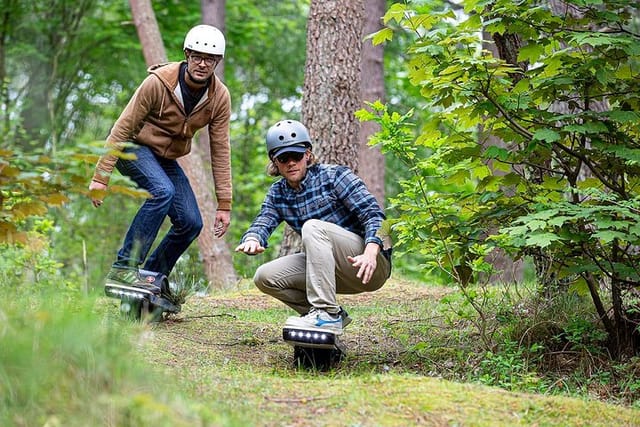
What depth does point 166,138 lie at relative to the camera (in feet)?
18.9

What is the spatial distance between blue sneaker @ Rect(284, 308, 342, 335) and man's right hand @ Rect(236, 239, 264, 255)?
44 cm

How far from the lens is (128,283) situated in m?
5.62

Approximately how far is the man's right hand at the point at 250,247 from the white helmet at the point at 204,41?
1417 millimetres

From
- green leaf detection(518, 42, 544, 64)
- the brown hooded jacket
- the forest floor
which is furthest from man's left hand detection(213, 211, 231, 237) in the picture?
green leaf detection(518, 42, 544, 64)

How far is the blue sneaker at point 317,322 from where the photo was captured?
4.62m

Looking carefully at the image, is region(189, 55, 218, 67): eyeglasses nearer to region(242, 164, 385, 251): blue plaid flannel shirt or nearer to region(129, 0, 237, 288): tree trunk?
region(242, 164, 385, 251): blue plaid flannel shirt

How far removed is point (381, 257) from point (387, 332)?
1.26 meters

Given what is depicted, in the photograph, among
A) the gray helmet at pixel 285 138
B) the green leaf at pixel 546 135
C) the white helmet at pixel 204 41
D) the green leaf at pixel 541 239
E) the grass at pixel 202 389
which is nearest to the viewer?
the grass at pixel 202 389

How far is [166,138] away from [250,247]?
4.51 feet

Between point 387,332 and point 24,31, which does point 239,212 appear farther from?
point 387,332

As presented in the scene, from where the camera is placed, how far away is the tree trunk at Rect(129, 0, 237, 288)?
1183 centimetres

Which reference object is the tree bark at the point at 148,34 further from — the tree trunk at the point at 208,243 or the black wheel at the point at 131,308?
the black wheel at the point at 131,308

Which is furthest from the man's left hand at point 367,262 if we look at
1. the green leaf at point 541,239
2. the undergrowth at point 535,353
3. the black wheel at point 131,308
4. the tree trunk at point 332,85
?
the tree trunk at point 332,85

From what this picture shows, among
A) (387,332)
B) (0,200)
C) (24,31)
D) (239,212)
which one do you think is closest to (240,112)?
(239,212)
